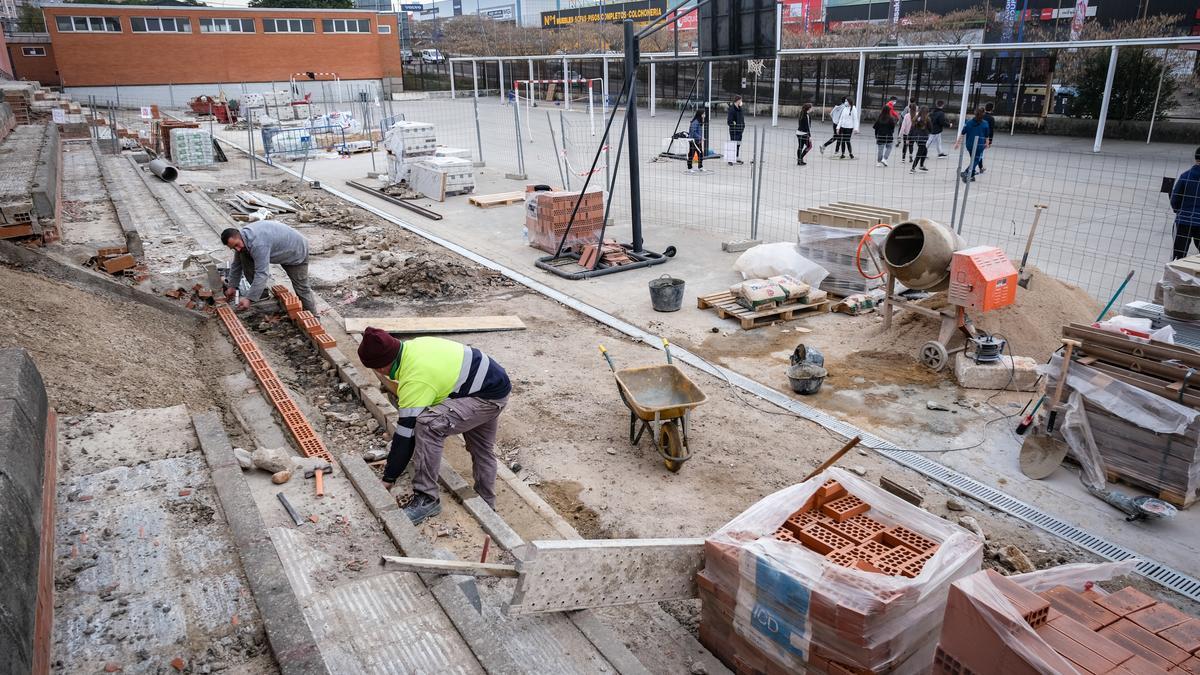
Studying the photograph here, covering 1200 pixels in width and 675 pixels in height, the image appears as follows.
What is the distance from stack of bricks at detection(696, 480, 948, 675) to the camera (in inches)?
143

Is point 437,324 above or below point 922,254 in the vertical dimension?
below

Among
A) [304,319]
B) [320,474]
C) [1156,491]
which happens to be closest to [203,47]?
[304,319]

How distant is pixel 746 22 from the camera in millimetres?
11984

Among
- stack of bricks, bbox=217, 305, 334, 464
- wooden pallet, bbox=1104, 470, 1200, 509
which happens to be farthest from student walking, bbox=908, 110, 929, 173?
stack of bricks, bbox=217, 305, 334, 464

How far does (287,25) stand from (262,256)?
49239mm

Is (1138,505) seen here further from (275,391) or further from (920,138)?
(920,138)

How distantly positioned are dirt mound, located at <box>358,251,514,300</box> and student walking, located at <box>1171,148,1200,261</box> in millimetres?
9058

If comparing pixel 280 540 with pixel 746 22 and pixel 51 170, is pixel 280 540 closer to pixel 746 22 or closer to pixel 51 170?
pixel 746 22

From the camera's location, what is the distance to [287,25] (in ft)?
168

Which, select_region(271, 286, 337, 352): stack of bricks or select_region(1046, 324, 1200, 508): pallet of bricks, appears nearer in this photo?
select_region(1046, 324, 1200, 508): pallet of bricks

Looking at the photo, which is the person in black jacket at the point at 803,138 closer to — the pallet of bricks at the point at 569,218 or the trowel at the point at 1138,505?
the pallet of bricks at the point at 569,218

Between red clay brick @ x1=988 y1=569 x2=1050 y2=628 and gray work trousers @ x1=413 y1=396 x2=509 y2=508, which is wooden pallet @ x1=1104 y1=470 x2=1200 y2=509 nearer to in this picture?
red clay brick @ x1=988 y1=569 x2=1050 y2=628

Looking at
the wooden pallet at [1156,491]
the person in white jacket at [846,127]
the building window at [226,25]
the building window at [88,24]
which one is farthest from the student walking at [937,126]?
the building window at [88,24]

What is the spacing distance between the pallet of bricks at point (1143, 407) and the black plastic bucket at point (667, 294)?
16.2 feet
